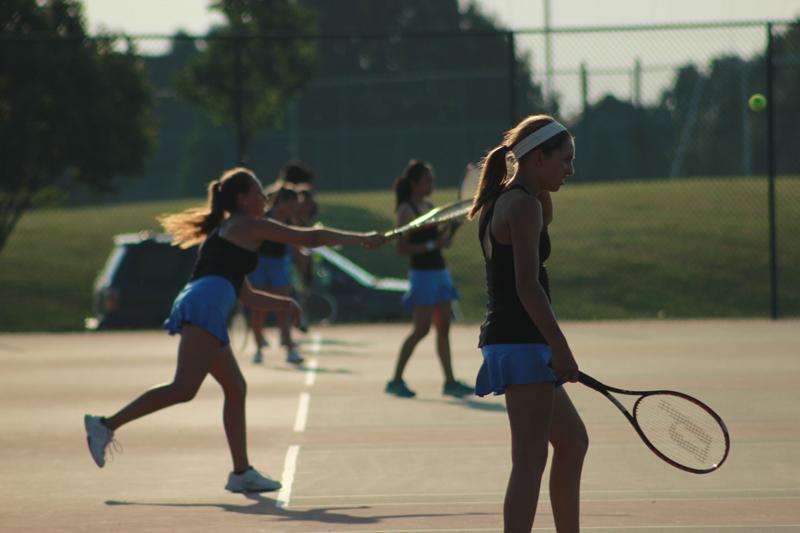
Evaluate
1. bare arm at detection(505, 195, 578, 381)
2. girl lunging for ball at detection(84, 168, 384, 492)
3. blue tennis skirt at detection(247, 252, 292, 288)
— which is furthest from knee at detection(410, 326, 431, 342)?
bare arm at detection(505, 195, 578, 381)

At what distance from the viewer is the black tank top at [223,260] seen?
8.10 metres

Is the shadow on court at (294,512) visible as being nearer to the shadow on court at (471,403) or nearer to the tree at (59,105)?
the shadow on court at (471,403)

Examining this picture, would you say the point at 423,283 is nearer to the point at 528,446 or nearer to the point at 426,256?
the point at 426,256

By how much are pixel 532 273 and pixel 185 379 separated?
9.84 ft

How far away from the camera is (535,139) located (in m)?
5.62

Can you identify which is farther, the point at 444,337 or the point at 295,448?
the point at 444,337

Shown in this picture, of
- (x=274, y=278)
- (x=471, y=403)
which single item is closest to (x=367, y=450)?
(x=471, y=403)

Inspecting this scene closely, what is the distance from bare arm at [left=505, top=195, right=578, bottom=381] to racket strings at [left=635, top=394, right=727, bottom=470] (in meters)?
0.62

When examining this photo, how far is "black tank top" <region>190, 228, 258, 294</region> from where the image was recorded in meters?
8.10

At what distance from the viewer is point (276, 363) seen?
1448cm

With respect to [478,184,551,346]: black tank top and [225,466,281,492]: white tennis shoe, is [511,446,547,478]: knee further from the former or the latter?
[225,466,281,492]: white tennis shoe

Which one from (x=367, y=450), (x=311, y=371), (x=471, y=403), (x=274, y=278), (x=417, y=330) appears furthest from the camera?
(x=274, y=278)

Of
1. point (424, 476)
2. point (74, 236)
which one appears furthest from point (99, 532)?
point (74, 236)

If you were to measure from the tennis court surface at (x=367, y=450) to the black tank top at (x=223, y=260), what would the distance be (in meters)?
1.19
